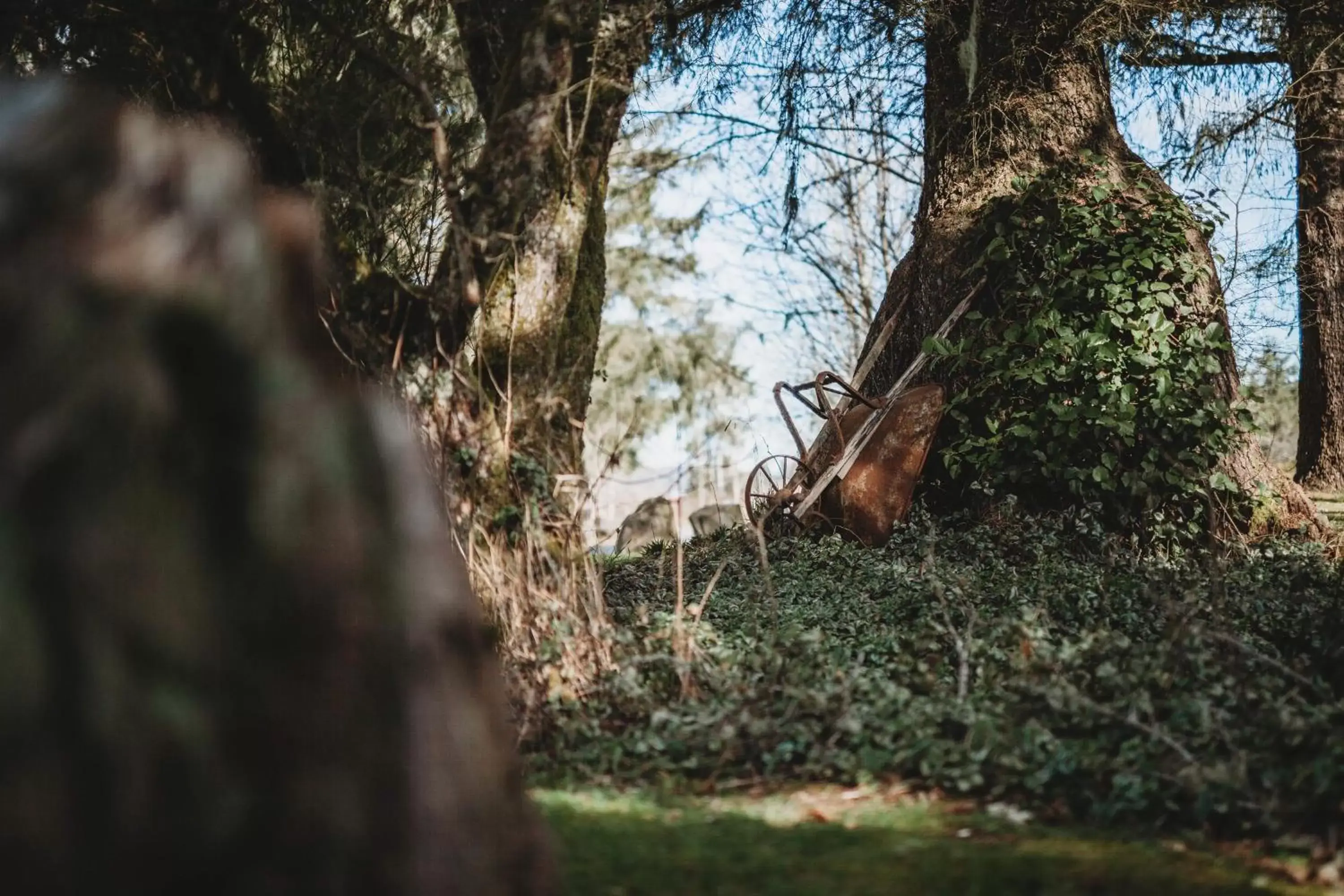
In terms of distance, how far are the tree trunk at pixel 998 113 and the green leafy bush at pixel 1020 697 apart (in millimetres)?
3576

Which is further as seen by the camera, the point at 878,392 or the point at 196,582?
the point at 878,392

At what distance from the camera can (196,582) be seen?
6.34 ft

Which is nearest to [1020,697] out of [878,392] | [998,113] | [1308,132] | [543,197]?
[543,197]

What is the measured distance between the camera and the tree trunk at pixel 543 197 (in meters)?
5.09

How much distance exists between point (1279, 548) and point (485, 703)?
23.4 feet

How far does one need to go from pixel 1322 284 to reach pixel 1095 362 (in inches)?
221

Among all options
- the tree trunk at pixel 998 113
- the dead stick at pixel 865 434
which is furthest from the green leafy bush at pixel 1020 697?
the tree trunk at pixel 998 113

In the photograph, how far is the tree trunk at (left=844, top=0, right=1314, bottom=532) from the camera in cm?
902

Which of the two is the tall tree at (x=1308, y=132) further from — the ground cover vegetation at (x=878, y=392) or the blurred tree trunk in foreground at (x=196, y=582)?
the blurred tree trunk in foreground at (x=196, y=582)

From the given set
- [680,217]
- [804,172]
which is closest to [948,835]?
[804,172]

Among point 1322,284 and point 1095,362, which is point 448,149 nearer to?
point 1095,362

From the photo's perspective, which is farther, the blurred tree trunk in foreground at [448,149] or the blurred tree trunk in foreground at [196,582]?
the blurred tree trunk in foreground at [448,149]

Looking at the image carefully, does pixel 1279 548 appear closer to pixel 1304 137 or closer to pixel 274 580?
pixel 1304 137

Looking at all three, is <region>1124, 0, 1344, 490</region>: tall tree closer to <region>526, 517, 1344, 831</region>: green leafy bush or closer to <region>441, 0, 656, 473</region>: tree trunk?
<region>526, 517, 1344, 831</region>: green leafy bush
